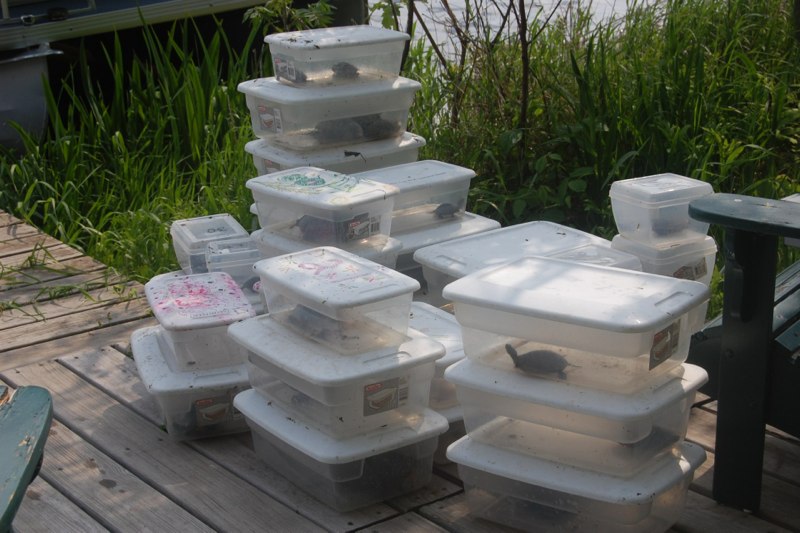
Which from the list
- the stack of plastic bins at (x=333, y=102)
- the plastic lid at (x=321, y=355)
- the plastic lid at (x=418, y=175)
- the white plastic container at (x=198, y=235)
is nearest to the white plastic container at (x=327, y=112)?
the stack of plastic bins at (x=333, y=102)

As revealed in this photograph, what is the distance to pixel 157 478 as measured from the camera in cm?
291

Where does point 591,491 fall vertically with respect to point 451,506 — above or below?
above

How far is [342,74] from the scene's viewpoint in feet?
13.3

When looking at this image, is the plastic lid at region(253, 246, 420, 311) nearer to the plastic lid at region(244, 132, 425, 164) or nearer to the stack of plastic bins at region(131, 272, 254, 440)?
the stack of plastic bins at region(131, 272, 254, 440)

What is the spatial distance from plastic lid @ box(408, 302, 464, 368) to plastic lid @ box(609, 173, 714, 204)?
68cm

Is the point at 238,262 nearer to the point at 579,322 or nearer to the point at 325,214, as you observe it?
the point at 325,214

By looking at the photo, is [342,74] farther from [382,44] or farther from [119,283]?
[119,283]

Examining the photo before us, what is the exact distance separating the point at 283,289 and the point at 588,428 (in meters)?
0.86

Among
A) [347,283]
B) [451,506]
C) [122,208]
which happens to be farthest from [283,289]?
[122,208]

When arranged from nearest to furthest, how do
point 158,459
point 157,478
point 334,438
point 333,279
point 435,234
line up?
point 334,438, point 333,279, point 157,478, point 158,459, point 435,234

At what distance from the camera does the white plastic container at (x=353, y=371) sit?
2631 mm

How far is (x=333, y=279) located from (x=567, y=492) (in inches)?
31.4

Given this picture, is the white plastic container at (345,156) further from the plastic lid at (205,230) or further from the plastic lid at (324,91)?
the plastic lid at (205,230)

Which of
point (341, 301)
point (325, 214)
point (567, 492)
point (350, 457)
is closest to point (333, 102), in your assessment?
point (325, 214)
